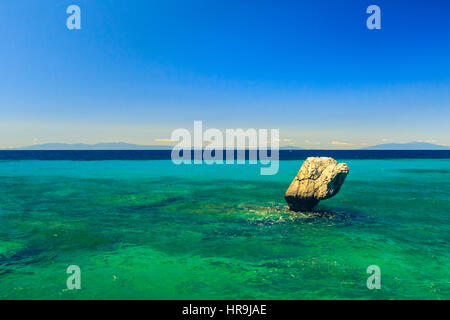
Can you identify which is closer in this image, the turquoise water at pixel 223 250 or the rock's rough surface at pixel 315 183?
the turquoise water at pixel 223 250

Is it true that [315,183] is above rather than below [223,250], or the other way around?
above

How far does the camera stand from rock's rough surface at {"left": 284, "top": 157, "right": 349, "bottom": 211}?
47.4ft

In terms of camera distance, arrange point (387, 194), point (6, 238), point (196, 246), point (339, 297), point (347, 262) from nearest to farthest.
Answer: point (339, 297)
point (347, 262)
point (196, 246)
point (6, 238)
point (387, 194)

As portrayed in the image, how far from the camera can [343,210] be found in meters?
15.8

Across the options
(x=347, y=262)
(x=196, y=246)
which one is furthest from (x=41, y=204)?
(x=347, y=262)

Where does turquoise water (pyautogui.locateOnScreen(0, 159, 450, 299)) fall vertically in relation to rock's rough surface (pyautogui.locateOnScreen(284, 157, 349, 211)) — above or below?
below

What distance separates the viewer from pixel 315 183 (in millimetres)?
14758

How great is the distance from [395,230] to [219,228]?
681 centimetres

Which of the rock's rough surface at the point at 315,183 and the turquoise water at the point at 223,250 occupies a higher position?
the rock's rough surface at the point at 315,183

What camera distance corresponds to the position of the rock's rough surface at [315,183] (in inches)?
569

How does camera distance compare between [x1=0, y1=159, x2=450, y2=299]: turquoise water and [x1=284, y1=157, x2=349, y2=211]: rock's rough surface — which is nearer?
[x1=0, y1=159, x2=450, y2=299]: turquoise water
